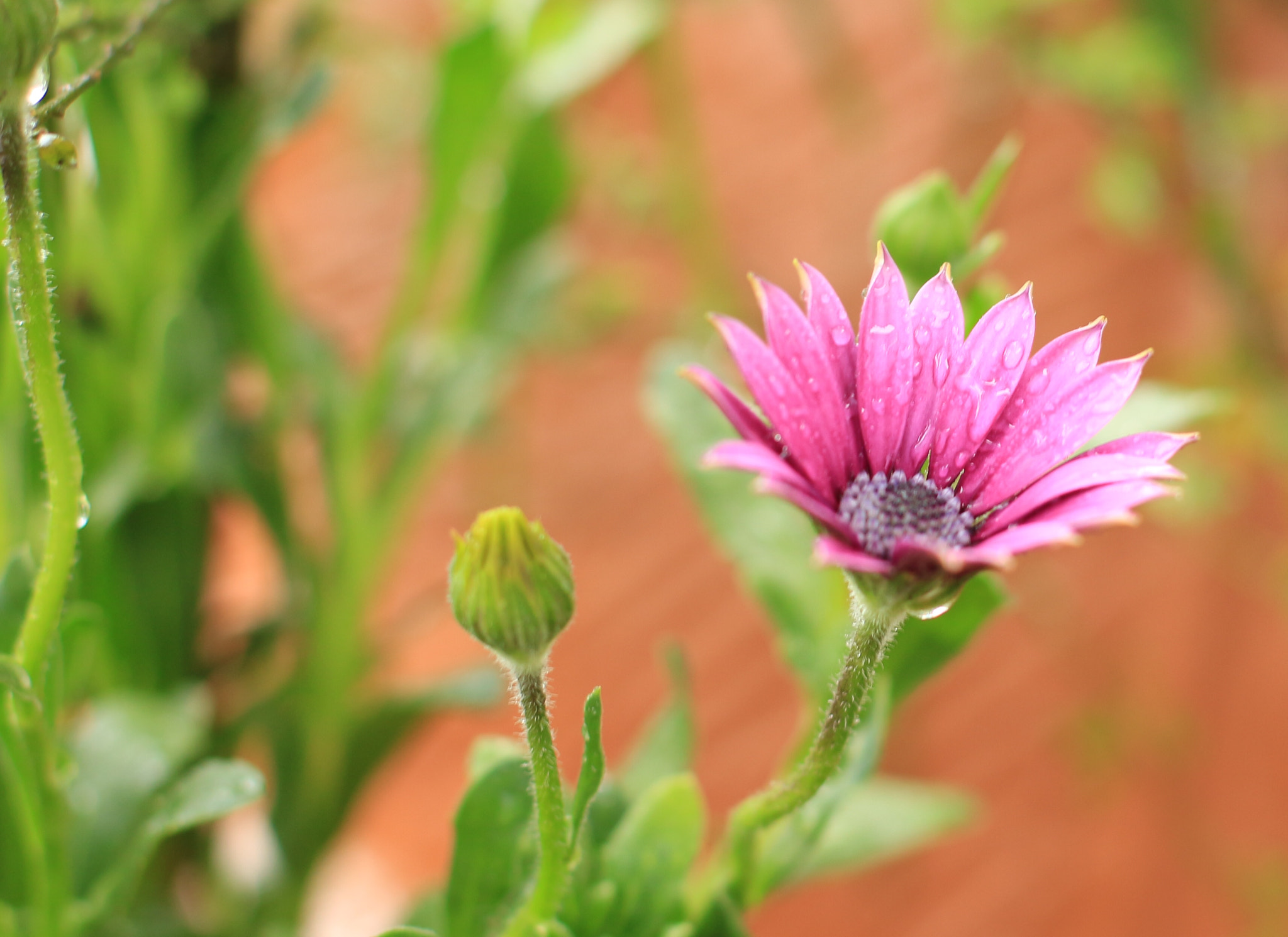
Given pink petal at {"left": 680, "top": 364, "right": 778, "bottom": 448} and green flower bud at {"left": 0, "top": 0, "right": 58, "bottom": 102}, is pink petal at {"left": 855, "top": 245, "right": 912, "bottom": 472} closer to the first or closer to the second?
pink petal at {"left": 680, "top": 364, "right": 778, "bottom": 448}

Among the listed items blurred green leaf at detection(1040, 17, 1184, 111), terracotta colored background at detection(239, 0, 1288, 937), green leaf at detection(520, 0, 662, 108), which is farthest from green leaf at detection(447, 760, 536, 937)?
blurred green leaf at detection(1040, 17, 1184, 111)

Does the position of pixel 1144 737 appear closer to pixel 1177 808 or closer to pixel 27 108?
pixel 1177 808

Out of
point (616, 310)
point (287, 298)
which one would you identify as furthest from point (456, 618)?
point (616, 310)

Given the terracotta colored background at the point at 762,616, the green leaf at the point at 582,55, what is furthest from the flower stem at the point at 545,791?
the terracotta colored background at the point at 762,616

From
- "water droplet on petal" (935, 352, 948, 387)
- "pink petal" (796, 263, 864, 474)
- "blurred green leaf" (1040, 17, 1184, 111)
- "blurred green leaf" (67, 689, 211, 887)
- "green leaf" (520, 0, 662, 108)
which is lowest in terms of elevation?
"water droplet on petal" (935, 352, 948, 387)

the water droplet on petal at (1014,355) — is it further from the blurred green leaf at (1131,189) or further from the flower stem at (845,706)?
the blurred green leaf at (1131,189)

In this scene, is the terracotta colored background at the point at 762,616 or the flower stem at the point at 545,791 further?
the terracotta colored background at the point at 762,616

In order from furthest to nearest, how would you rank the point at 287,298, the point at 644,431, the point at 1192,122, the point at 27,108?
the point at 644,431 < the point at 1192,122 < the point at 287,298 < the point at 27,108

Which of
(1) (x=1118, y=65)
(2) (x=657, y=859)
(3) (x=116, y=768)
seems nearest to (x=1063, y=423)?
(2) (x=657, y=859)
